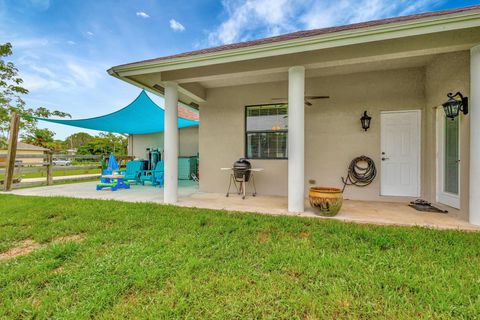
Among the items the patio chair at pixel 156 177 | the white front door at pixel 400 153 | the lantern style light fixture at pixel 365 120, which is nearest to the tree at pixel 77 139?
the patio chair at pixel 156 177

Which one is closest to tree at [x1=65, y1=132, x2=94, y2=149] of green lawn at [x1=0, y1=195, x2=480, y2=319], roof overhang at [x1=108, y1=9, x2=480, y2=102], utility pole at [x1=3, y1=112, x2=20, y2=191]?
utility pole at [x1=3, y1=112, x2=20, y2=191]

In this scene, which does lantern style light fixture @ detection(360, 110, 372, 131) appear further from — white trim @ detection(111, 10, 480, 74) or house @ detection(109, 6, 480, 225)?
white trim @ detection(111, 10, 480, 74)

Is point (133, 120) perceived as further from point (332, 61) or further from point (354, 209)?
point (354, 209)

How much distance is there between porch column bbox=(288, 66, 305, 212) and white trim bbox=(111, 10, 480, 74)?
1.60 ft

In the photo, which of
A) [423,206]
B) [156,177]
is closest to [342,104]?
[423,206]

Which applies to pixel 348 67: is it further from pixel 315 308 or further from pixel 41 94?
pixel 41 94

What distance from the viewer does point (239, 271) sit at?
85.0 inches

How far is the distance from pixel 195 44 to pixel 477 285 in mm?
13610

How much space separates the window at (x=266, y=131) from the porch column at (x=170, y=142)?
2.05m

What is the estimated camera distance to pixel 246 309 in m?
1.67

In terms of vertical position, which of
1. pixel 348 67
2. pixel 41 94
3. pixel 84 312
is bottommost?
pixel 84 312

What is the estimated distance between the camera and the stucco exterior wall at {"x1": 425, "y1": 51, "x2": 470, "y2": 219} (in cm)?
360

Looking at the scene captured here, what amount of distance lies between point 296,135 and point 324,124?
183cm

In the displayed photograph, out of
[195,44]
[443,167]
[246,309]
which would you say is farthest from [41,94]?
[443,167]
